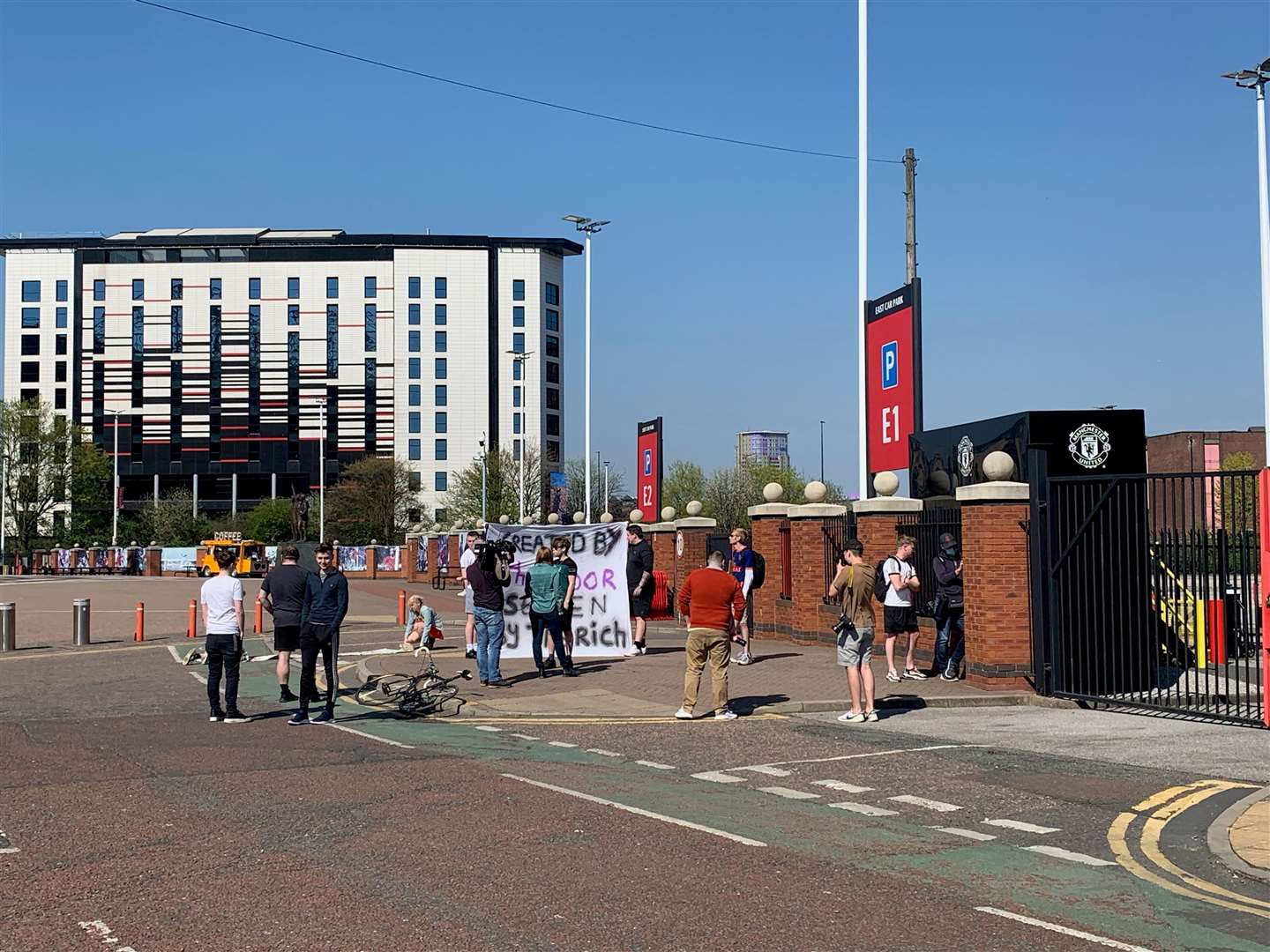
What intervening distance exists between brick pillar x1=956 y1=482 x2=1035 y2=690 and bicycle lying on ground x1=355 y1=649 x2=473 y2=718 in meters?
6.12

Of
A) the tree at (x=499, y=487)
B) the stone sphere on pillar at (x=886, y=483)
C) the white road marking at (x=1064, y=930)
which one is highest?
the tree at (x=499, y=487)

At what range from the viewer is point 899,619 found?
55.9 feet

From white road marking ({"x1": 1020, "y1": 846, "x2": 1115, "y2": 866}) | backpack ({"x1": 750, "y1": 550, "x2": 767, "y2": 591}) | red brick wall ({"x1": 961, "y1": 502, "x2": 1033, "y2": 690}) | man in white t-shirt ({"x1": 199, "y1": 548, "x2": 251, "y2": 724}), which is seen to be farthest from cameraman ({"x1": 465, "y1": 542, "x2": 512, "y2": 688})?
white road marking ({"x1": 1020, "y1": 846, "x2": 1115, "y2": 866})

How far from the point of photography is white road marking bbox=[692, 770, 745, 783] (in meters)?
10.8

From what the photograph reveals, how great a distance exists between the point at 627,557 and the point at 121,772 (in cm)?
1196

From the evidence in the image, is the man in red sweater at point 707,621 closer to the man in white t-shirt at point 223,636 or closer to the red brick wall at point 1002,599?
the red brick wall at point 1002,599

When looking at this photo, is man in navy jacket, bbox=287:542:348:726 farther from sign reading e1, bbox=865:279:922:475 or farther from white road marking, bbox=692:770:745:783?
sign reading e1, bbox=865:279:922:475

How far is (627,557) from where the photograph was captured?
22203mm

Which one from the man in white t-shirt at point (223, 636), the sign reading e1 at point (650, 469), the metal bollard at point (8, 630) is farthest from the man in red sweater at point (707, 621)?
the sign reading e1 at point (650, 469)

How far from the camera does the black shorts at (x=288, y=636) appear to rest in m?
14.8

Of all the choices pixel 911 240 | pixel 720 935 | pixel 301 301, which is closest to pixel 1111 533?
pixel 720 935

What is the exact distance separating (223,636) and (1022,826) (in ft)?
28.1

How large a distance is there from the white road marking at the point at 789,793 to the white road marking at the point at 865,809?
32cm

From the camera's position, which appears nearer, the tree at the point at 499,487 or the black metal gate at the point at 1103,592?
the black metal gate at the point at 1103,592
